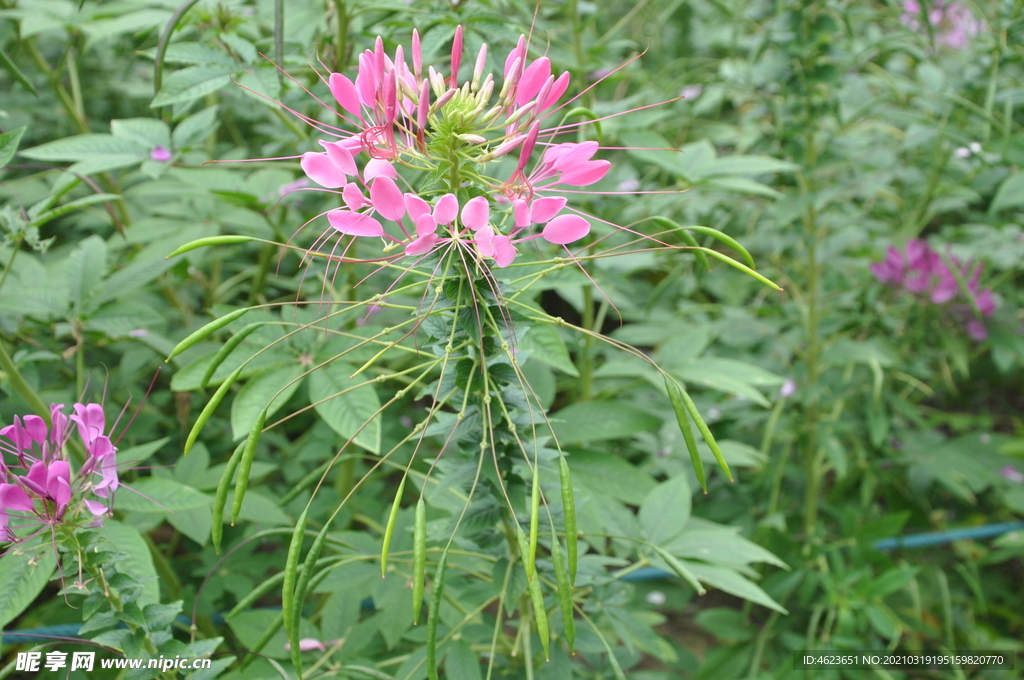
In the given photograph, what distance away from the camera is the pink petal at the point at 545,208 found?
2.10ft

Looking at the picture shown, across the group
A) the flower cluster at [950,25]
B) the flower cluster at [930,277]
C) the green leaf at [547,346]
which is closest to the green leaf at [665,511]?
the green leaf at [547,346]

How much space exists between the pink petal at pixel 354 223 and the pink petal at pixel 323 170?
3 centimetres

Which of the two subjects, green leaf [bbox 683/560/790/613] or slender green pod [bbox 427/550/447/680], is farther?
green leaf [bbox 683/560/790/613]

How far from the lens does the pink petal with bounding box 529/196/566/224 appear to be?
64 cm

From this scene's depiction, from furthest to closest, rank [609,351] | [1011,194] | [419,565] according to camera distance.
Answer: [609,351] < [1011,194] < [419,565]

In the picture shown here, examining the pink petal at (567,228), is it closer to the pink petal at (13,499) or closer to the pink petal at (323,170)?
the pink petal at (323,170)

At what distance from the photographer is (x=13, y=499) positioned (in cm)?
70

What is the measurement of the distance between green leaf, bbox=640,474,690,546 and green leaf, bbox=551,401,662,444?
0.35 feet

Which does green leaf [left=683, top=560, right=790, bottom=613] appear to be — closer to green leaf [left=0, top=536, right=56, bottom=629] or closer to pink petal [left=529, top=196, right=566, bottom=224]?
pink petal [left=529, top=196, right=566, bottom=224]

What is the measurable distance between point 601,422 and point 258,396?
574 millimetres

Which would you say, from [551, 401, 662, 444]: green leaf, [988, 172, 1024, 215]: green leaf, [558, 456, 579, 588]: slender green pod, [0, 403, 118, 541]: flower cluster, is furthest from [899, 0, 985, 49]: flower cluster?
[0, 403, 118, 541]: flower cluster

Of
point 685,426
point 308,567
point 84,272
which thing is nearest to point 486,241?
point 685,426

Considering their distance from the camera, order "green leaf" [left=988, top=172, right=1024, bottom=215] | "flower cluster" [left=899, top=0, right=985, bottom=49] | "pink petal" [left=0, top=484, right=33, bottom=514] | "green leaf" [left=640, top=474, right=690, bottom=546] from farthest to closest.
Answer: "flower cluster" [left=899, top=0, right=985, bottom=49] → "green leaf" [left=988, top=172, right=1024, bottom=215] → "green leaf" [left=640, top=474, right=690, bottom=546] → "pink petal" [left=0, top=484, right=33, bottom=514]

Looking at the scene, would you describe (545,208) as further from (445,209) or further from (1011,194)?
(1011,194)
